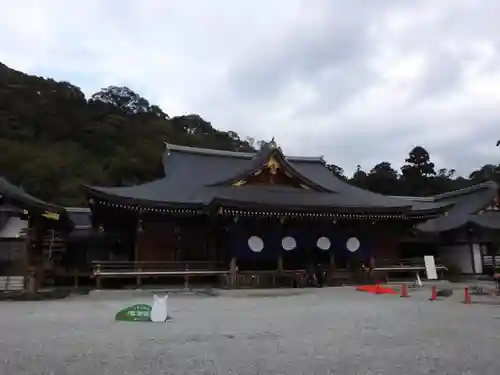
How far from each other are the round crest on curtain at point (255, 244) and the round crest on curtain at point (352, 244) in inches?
156

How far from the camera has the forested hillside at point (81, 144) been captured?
47.1m

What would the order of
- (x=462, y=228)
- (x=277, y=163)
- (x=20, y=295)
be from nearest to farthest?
(x=20, y=295)
(x=277, y=163)
(x=462, y=228)

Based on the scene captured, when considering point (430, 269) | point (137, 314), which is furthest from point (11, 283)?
point (430, 269)

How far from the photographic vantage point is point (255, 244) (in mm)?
19875

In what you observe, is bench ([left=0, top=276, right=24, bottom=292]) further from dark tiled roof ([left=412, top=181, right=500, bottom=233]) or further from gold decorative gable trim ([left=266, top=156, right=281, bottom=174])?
dark tiled roof ([left=412, top=181, right=500, bottom=233])

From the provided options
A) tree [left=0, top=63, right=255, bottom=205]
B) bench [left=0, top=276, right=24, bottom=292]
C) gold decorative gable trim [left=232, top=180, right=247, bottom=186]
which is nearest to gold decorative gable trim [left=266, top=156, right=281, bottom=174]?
gold decorative gable trim [left=232, top=180, right=247, bottom=186]

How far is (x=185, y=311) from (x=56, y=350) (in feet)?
16.7

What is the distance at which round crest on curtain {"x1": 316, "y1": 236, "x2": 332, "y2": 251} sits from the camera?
20812mm

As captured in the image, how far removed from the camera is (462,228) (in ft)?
82.8

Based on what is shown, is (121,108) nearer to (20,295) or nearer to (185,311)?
(20,295)

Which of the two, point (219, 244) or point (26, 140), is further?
point (26, 140)

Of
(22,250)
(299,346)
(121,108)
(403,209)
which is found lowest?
(299,346)

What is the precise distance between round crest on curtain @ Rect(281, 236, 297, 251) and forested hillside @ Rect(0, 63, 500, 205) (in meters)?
26.6

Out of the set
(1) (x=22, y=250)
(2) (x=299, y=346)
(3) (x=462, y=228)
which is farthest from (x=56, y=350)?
(3) (x=462, y=228)
